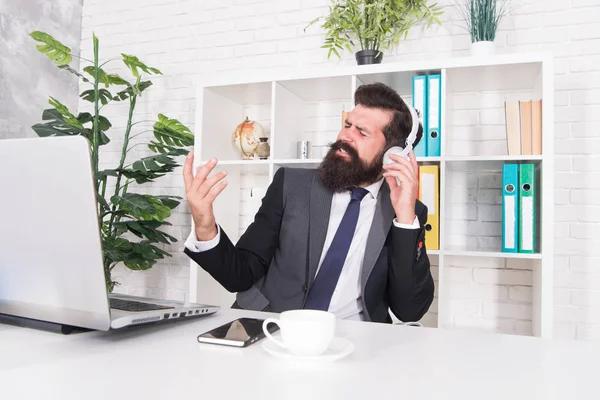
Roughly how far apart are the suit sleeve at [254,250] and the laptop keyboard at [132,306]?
17.1 inches

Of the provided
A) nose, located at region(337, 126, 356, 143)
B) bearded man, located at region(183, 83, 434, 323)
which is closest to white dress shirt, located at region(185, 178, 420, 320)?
bearded man, located at region(183, 83, 434, 323)

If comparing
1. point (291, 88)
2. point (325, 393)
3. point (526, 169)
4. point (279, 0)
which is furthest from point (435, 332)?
point (279, 0)

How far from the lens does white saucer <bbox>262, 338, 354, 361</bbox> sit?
78 cm

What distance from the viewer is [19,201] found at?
2.77 ft

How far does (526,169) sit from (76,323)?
1814 mm

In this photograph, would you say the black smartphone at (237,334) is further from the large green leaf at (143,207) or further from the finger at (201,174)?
the large green leaf at (143,207)

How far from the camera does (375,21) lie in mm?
2383

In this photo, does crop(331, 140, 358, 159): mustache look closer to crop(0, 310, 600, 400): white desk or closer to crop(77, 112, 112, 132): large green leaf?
crop(0, 310, 600, 400): white desk

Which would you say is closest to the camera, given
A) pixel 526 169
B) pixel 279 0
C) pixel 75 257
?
pixel 75 257

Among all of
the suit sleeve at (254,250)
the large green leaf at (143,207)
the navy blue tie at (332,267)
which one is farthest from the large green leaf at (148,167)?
the navy blue tie at (332,267)

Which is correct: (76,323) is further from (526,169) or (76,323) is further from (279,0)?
(279,0)

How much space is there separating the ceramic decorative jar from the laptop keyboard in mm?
1569

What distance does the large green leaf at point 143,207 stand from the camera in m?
2.48

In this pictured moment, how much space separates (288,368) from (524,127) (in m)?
1.72
